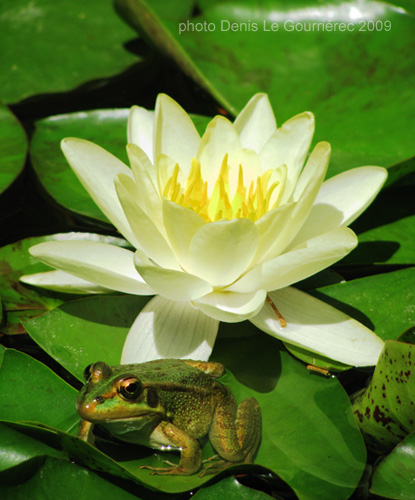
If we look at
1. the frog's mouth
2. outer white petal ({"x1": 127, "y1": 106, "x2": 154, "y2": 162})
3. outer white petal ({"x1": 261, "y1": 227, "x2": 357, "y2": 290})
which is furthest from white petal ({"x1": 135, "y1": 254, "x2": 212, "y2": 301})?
outer white petal ({"x1": 127, "y1": 106, "x2": 154, "y2": 162})

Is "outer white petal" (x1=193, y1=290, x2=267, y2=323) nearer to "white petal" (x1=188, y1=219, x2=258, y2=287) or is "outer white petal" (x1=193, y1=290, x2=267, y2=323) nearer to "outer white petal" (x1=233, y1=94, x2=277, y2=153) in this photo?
"white petal" (x1=188, y1=219, x2=258, y2=287)

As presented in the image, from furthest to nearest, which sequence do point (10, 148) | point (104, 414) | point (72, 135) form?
point (72, 135), point (10, 148), point (104, 414)

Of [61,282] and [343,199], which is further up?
[343,199]

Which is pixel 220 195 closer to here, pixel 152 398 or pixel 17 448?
pixel 152 398

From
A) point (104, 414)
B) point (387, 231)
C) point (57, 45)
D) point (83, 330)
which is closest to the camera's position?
point (104, 414)

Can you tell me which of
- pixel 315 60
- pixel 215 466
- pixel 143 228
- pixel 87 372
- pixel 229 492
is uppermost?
pixel 315 60

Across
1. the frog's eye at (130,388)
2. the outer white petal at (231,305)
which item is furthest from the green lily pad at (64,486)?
the outer white petal at (231,305)

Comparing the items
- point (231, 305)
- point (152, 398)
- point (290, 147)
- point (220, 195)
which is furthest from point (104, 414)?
point (290, 147)
